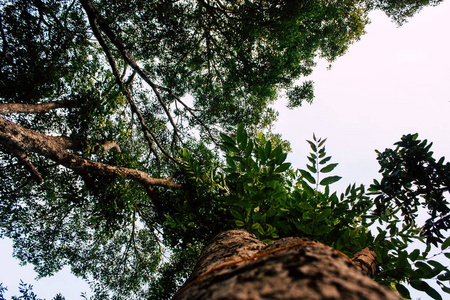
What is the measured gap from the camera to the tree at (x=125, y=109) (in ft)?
13.4

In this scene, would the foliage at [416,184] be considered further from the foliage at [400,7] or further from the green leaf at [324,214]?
the foliage at [400,7]

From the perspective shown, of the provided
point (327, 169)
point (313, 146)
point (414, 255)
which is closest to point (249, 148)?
point (313, 146)

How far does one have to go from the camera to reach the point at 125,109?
26.5 feet

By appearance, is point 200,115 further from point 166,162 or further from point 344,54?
point 344,54

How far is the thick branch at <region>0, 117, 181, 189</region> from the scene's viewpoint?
322 centimetres

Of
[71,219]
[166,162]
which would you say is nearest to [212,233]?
[166,162]

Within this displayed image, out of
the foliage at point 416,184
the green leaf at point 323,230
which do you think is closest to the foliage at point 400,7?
the foliage at point 416,184

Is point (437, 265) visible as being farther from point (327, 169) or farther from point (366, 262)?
point (327, 169)

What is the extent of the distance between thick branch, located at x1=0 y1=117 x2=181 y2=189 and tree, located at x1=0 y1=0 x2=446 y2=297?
0.06ft

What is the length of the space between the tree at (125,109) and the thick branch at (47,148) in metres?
0.02

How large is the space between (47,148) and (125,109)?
4.86m

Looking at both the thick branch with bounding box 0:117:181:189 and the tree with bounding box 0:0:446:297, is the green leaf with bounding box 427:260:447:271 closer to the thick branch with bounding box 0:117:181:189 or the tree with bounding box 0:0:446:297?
the tree with bounding box 0:0:446:297

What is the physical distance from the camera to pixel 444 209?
228cm

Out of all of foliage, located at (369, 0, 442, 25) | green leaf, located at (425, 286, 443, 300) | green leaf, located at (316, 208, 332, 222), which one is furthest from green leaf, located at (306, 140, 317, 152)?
foliage, located at (369, 0, 442, 25)
